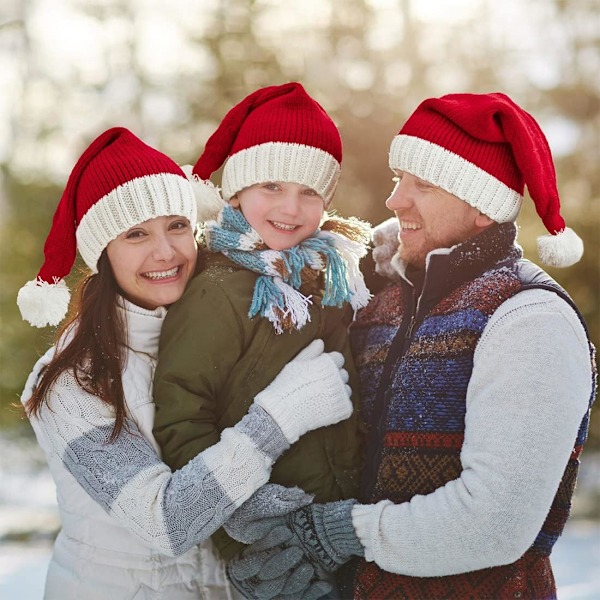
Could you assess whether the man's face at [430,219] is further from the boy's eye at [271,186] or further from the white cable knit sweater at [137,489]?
the white cable knit sweater at [137,489]

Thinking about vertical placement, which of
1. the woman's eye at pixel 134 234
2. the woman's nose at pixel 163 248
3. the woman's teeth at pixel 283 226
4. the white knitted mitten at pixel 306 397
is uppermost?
the woman's eye at pixel 134 234

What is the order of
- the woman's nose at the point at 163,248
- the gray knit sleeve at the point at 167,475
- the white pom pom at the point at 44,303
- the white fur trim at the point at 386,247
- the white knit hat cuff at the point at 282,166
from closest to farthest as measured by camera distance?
the gray knit sleeve at the point at 167,475
the woman's nose at the point at 163,248
the white pom pom at the point at 44,303
the white knit hat cuff at the point at 282,166
the white fur trim at the point at 386,247

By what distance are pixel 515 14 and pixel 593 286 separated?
4085mm

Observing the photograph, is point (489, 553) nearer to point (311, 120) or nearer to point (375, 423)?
point (375, 423)

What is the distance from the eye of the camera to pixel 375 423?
2.52 meters

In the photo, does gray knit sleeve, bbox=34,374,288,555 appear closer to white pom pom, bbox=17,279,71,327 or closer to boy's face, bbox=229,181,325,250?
white pom pom, bbox=17,279,71,327

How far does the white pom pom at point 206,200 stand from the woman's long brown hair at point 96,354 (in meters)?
0.40

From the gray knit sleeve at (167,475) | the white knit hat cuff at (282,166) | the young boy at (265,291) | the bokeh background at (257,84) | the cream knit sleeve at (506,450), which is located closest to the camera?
the cream knit sleeve at (506,450)

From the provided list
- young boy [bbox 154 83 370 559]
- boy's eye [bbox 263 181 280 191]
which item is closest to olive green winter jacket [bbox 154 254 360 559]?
young boy [bbox 154 83 370 559]

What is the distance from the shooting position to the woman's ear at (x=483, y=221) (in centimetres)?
252

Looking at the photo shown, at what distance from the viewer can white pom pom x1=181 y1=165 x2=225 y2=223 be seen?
277 centimetres

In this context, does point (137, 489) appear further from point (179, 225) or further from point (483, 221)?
point (483, 221)

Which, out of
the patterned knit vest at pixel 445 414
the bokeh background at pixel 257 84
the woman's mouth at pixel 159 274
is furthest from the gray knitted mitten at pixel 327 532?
the bokeh background at pixel 257 84

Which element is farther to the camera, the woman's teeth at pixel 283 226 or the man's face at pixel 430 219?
A: the woman's teeth at pixel 283 226
